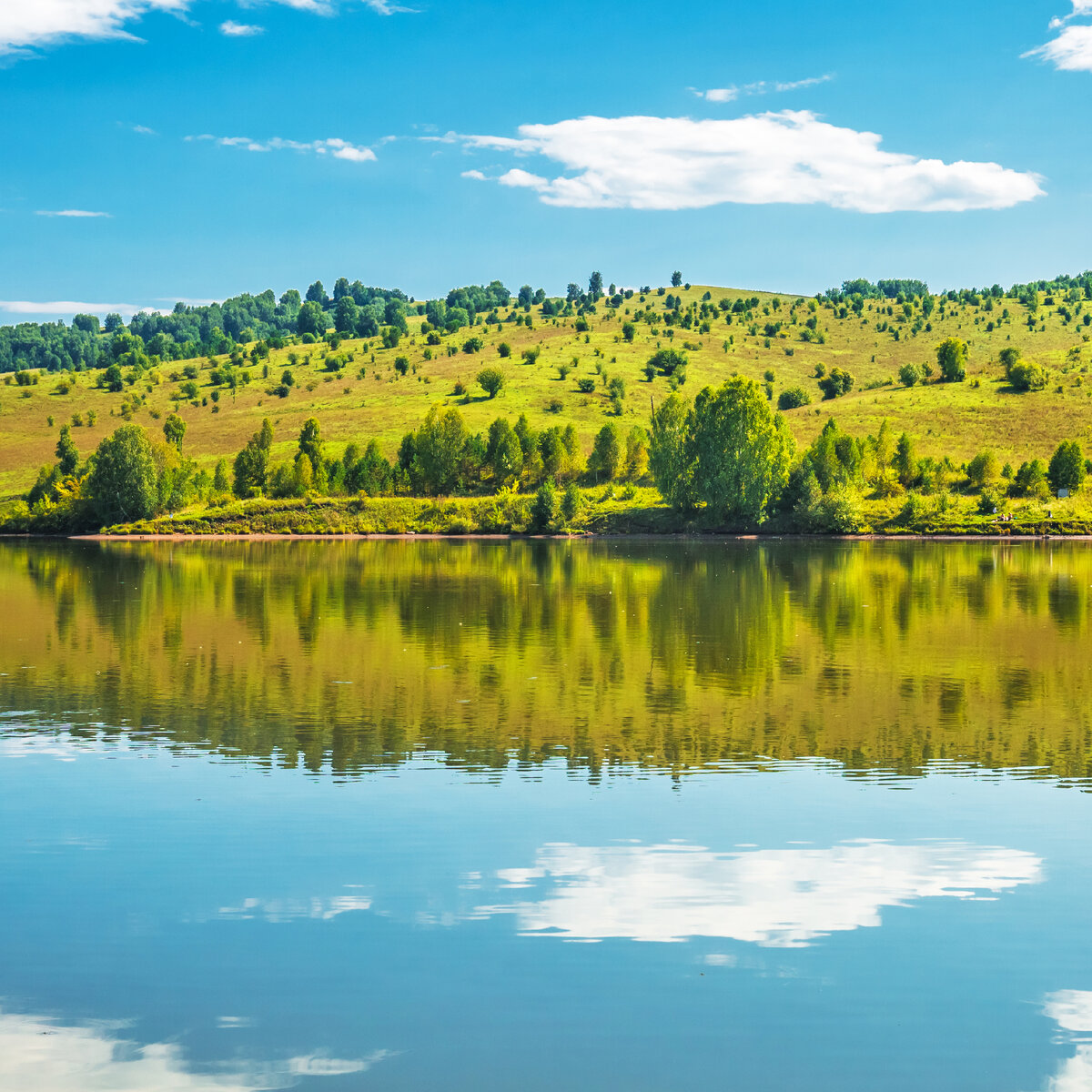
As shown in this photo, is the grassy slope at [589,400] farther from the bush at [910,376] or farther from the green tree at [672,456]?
the green tree at [672,456]

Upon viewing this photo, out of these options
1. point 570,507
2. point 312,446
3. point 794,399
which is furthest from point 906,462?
point 312,446

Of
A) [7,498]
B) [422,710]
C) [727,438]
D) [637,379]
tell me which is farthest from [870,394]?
[422,710]

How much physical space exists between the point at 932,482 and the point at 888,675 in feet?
316

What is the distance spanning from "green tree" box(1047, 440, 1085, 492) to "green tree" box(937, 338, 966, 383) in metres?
50.9

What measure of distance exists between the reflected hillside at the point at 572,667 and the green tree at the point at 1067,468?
58589 mm

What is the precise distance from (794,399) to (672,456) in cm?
5608

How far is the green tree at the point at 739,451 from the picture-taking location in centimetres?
10756

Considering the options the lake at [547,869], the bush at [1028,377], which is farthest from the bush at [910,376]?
the lake at [547,869]

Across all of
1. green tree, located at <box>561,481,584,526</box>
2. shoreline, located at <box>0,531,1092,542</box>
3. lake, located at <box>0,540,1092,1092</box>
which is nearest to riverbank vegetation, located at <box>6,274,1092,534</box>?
green tree, located at <box>561,481,584,526</box>

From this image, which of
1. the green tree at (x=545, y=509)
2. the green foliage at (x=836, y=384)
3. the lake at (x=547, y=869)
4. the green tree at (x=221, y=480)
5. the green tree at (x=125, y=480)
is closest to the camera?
the lake at (x=547, y=869)

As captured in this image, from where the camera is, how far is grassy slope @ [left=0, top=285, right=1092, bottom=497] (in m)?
142

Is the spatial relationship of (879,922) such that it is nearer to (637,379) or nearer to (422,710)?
(422,710)

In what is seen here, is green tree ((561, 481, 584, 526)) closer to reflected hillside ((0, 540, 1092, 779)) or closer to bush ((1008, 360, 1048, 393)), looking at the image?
reflected hillside ((0, 540, 1092, 779))

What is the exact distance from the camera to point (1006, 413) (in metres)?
143
